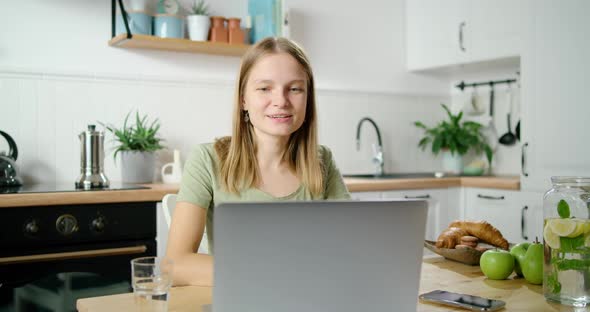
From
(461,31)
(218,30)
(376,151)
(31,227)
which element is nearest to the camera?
(31,227)

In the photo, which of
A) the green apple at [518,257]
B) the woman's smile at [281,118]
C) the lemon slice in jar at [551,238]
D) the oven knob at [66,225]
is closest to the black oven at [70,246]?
the oven knob at [66,225]

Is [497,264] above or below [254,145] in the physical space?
below

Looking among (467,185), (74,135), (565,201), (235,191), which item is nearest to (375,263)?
(565,201)

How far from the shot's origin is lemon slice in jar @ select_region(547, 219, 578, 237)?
→ 1.22 meters

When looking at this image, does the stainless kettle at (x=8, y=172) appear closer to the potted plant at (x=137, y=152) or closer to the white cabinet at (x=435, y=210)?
the potted plant at (x=137, y=152)

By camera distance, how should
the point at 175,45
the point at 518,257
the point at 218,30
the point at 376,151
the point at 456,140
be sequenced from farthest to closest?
the point at 456,140
the point at 376,151
the point at 218,30
the point at 175,45
the point at 518,257

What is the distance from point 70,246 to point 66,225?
8 centimetres

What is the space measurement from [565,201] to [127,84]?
7.88 feet

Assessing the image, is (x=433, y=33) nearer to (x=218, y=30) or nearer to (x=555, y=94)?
(x=555, y=94)

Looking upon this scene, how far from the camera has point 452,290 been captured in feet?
4.42

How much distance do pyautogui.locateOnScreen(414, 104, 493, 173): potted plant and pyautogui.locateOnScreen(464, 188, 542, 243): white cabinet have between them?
480 millimetres

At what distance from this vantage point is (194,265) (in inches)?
55.3

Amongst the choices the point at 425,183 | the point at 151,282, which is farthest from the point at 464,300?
the point at 425,183

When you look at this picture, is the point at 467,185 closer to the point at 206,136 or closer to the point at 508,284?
the point at 206,136
